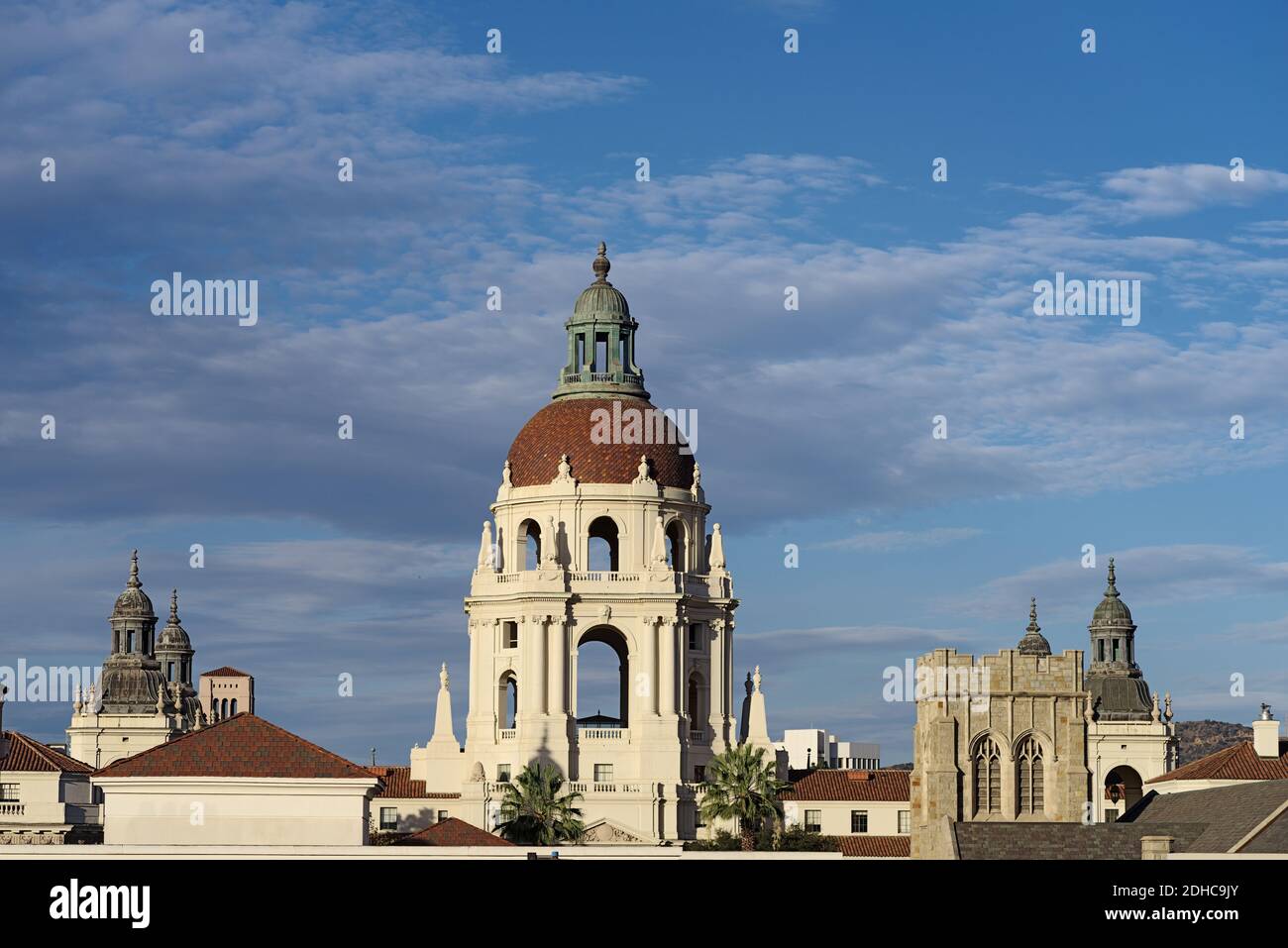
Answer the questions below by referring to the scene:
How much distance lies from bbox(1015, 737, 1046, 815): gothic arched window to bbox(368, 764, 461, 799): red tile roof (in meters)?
38.4

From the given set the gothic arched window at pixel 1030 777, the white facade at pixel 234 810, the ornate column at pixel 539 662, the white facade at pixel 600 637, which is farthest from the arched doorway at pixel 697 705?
the white facade at pixel 234 810

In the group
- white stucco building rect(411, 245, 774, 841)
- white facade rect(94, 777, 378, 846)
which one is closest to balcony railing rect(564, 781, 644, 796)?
white stucco building rect(411, 245, 774, 841)

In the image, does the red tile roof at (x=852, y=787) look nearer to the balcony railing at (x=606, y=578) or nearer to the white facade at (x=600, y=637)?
the white facade at (x=600, y=637)

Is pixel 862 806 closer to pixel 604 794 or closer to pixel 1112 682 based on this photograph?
pixel 604 794

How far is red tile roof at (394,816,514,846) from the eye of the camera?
110 metres

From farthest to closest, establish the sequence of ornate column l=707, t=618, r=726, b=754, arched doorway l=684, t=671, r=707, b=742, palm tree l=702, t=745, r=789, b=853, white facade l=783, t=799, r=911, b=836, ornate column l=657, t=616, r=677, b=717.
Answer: arched doorway l=684, t=671, r=707, b=742
ornate column l=707, t=618, r=726, b=754
ornate column l=657, t=616, r=677, b=717
white facade l=783, t=799, r=911, b=836
palm tree l=702, t=745, r=789, b=853

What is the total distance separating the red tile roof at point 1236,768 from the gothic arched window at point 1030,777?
37.2 meters

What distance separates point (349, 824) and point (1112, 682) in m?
105

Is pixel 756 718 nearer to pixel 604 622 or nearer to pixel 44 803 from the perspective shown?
pixel 604 622

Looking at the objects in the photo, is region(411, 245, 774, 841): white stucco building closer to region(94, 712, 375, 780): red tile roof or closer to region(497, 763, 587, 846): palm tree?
region(497, 763, 587, 846): palm tree

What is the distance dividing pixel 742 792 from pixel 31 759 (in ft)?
145
